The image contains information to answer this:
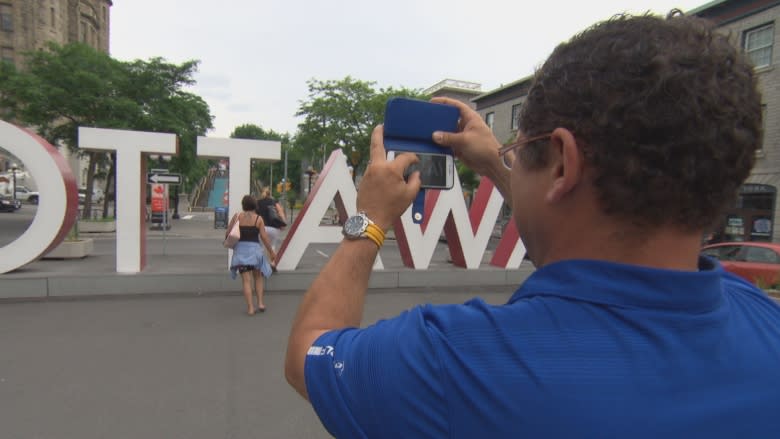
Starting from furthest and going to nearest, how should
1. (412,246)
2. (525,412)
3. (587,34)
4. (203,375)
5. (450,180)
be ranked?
(412,246), (203,375), (450,180), (587,34), (525,412)

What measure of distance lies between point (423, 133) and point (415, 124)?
0.04m

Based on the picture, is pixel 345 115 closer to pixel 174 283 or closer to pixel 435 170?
pixel 174 283

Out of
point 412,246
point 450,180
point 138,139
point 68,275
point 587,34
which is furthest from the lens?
point 412,246

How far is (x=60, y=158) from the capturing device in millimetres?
8383

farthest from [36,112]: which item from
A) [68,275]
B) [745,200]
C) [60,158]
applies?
[745,200]

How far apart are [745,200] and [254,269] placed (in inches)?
788

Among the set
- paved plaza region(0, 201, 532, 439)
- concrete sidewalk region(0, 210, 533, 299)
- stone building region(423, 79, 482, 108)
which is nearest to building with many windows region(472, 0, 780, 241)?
concrete sidewalk region(0, 210, 533, 299)

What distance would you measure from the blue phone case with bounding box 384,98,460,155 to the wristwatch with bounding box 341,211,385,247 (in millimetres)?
265

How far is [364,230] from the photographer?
44.6 inches

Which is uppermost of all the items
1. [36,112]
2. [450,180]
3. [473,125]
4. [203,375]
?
[36,112]

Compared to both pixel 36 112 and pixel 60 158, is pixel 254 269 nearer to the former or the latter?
pixel 60 158

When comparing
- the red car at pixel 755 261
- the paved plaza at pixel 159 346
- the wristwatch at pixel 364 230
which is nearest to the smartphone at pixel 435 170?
the wristwatch at pixel 364 230

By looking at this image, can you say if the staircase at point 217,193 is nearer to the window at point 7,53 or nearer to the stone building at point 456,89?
the window at point 7,53

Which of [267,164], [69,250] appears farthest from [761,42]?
[267,164]
